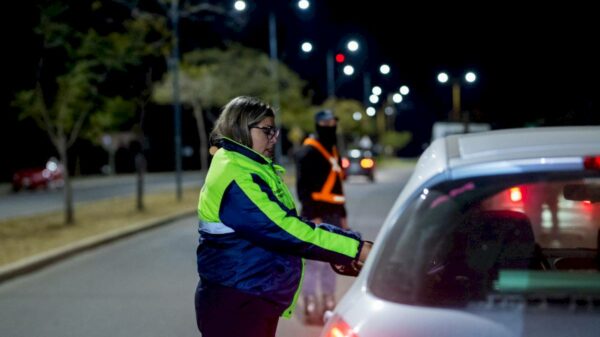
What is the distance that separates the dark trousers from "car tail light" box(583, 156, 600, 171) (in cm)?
141

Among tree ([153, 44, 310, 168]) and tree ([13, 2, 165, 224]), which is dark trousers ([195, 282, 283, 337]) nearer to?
tree ([13, 2, 165, 224])

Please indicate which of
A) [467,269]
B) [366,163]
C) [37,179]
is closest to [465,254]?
[467,269]

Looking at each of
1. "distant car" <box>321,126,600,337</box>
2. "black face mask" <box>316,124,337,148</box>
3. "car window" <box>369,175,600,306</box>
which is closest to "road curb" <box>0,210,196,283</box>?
"black face mask" <box>316,124,337,148</box>

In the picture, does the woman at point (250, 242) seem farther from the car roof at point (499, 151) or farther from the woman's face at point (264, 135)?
the car roof at point (499, 151)

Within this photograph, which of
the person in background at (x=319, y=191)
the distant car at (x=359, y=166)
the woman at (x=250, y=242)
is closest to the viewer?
the woman at (x=250, y=242)

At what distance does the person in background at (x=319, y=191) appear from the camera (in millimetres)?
7594

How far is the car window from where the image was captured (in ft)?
8.18

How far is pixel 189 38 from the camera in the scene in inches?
1332

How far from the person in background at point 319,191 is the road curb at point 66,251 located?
4942 mm

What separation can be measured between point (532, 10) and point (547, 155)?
1948 centimetres

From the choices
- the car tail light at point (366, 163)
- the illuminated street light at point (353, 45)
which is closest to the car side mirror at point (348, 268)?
the illuminated street light at point (353, 45)

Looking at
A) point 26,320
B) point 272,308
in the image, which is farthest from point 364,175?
point 272,308

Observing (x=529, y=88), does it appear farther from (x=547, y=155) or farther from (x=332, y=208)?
(x=547, y=155)

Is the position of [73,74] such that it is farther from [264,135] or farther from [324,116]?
[264,135]
